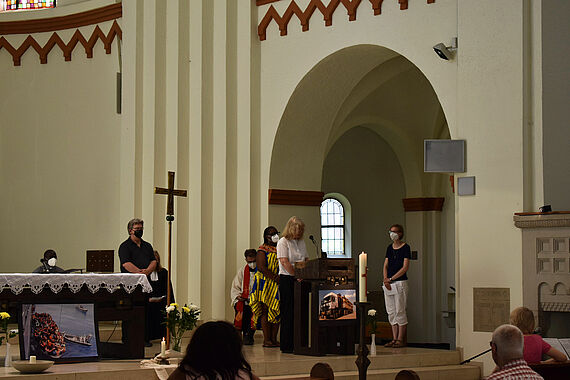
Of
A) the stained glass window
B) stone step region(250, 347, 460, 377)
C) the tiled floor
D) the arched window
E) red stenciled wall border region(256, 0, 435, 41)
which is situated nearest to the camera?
the tiled floor

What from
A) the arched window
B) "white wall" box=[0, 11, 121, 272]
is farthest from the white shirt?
the arched window

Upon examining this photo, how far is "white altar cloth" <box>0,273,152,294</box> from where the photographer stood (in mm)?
10070

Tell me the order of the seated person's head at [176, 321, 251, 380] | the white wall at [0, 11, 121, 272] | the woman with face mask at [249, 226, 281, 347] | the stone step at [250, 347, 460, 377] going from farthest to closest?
1. the white wall at [0, 11, 121, 272]
2. the woman with face mask at [249, 226, 281, 347]
3. the stone step at [250, 347, 460, 377]
4. the seated person's head at [176, 321, 251, 380]

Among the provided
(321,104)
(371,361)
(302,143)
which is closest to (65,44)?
(302,143)

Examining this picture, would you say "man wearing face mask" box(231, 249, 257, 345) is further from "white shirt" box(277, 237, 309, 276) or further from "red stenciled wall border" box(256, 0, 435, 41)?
"red stenciled wall border" box(256, 0, 435, 41)

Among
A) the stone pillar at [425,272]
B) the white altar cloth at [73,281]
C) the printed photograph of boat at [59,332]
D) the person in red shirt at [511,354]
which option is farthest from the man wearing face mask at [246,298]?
the person in red shirt at [511,354]

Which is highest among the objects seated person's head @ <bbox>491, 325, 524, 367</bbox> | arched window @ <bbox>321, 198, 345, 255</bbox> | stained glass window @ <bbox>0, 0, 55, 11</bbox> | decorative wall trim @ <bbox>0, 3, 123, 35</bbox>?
stained glass window @ <bbox>0, 0, 55, 11</bbox>

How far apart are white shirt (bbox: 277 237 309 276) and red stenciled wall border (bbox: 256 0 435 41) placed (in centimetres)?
362

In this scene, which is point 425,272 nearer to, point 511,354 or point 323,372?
point 323,372

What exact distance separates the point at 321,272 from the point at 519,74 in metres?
3.38

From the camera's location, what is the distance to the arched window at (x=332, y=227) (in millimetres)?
19312

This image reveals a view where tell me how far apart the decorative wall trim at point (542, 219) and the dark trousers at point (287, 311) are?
2.80m

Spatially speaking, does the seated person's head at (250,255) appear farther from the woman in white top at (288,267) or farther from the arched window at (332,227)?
the arched window at (332,227)

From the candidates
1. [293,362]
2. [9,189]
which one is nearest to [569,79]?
[293,362]
